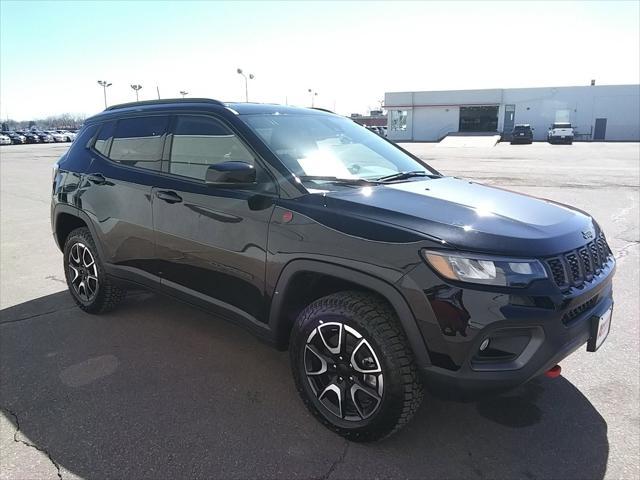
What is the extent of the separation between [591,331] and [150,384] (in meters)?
2.68

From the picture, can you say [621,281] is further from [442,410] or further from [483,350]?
[483,350]

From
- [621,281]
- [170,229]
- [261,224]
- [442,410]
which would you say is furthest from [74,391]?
[621,281]

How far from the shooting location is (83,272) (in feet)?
14.4

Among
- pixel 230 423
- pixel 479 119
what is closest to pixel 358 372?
pixel 230 423

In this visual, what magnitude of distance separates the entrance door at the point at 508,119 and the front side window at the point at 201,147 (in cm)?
5219

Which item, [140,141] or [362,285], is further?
[140,141]

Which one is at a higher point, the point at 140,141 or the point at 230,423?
the point at 140,141

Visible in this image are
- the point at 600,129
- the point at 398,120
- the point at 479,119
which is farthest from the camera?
the point at 398,120

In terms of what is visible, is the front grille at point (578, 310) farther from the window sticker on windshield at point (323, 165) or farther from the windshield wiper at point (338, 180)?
the window sticker on windshield at point (323, 165)

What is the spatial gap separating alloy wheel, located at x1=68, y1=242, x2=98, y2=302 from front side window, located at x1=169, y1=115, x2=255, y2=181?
1419 mm

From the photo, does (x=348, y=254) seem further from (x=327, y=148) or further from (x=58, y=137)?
(x=58, y=137)

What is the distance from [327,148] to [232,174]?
0.82 metres

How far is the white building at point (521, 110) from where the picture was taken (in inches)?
1903

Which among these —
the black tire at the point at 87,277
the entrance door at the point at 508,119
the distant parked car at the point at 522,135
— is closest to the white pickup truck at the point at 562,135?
the distant parked car at the point at 522,135
